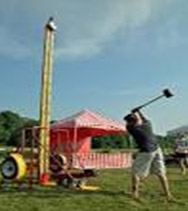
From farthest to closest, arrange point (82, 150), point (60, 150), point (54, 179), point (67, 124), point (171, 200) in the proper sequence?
1. point (82, 150)
2. point (67, 124)
3. point (60, 150)
4. point (54, 179)
5. point (171, 200)

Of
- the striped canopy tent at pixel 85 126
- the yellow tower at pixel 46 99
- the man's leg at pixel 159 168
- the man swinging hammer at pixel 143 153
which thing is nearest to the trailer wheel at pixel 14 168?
the yellow tower at pixel 46 99

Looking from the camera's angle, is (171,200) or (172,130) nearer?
(171,200)

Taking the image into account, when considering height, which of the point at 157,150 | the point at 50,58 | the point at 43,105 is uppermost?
the point at 50,58

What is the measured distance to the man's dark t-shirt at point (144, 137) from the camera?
11.3 meters

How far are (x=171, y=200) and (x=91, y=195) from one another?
1507mm

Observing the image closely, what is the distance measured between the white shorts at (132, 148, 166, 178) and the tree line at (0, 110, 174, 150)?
21.6 m

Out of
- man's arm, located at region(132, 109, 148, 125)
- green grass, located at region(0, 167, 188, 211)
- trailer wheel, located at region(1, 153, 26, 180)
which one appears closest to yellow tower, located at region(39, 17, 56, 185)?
trailer wheel, located at region(1, 153, 26, 180)

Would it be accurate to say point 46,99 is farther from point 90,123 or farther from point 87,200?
point 90,123

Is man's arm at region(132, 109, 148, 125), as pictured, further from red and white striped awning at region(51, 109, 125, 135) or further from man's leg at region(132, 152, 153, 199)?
red and white striped awning at region(51, 109, 125, 135)

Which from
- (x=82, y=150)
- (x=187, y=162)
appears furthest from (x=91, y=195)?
(x=82, y=150)

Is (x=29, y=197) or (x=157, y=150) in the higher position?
(x=157, y=150)

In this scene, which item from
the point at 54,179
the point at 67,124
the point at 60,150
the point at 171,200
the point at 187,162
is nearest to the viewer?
the point at 171,200

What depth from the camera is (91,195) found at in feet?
37.7

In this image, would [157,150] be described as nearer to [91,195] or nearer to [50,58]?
[91,195]
